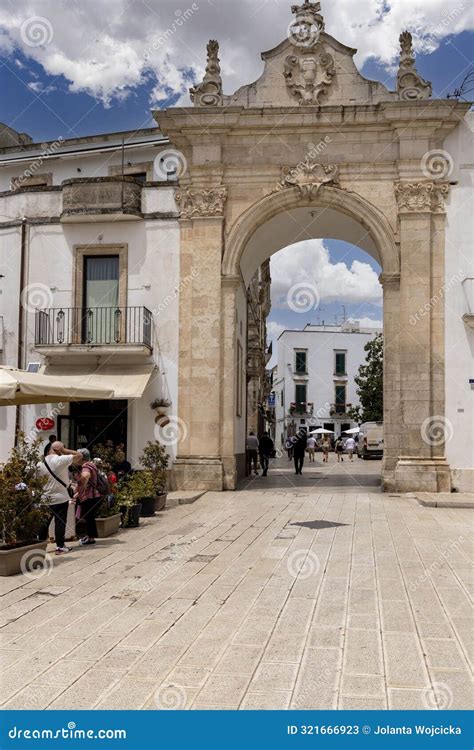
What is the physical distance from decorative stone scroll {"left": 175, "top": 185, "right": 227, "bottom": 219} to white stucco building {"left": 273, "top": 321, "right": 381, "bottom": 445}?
45477 millimetres

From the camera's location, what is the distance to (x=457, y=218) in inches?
672

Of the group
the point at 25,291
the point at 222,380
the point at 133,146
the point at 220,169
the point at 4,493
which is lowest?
the point at 4,493

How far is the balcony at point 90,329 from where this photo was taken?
17.5m

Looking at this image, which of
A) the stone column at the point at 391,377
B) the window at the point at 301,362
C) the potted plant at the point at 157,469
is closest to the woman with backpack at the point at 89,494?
the potted plant at the point at 157,469

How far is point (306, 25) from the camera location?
17844mm

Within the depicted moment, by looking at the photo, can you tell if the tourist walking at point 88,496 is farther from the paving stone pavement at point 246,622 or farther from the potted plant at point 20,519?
the potted plant at point 20,519

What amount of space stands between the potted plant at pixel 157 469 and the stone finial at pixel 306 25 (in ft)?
33.7

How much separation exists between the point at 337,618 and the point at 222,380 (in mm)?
11656

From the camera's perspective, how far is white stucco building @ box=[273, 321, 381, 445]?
63312 mm

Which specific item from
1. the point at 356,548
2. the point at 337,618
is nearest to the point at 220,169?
the point at 356,548

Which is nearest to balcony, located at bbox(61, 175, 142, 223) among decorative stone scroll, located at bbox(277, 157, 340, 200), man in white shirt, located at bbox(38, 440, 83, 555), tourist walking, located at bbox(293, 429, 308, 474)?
decorative stone scroll, located at bbox(277, 157, 340, 200)

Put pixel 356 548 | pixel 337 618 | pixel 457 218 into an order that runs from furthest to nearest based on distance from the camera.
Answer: pixel 457 218 → pixel 356 548 → pixel 337 618

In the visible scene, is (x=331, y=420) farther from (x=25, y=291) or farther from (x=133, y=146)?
(x=25, y=291)

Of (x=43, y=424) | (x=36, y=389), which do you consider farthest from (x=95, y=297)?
(x=36, y=389)
